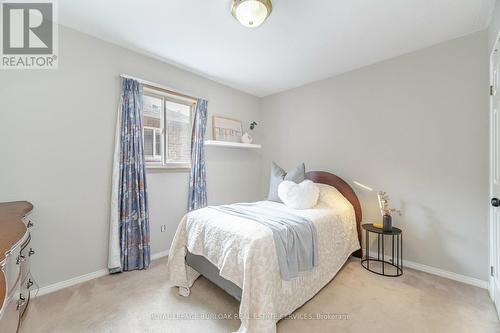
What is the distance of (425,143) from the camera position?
2490 millimetres

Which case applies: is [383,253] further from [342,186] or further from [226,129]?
[226,129]

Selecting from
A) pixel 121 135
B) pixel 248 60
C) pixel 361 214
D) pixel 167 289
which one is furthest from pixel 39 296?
pixel 361 214

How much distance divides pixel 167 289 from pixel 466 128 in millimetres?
3563

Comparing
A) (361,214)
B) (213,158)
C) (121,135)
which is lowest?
(361,214)

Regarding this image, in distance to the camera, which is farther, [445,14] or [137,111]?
[137,111]

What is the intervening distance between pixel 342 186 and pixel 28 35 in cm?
391

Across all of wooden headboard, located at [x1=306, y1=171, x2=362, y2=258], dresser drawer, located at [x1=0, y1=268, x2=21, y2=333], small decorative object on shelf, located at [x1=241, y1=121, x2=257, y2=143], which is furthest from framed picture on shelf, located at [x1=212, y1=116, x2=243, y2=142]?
dresser drawer, located at [x1=0, y1=268, x2=21, y2=333]

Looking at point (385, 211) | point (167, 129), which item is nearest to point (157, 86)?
point (167, 129)

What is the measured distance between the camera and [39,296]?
1972 mm

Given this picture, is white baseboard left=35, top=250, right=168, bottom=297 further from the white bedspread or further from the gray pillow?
the gray pillow

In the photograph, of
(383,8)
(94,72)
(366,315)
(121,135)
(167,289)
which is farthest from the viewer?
(121,135)

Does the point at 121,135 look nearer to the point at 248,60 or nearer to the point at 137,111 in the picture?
the point at 137,111

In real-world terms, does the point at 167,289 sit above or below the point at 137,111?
below

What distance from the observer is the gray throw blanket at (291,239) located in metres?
1.66
